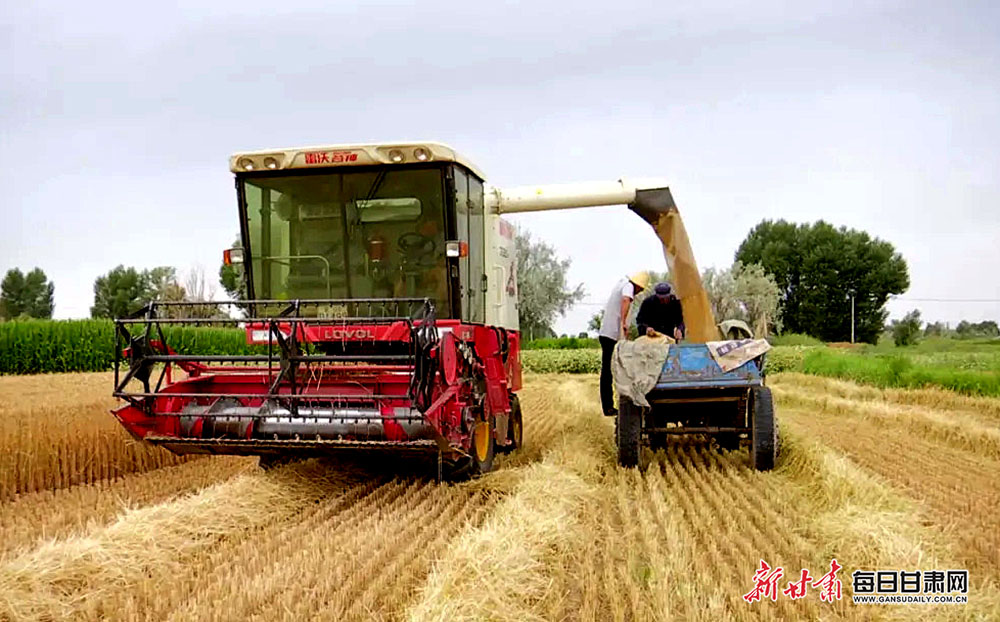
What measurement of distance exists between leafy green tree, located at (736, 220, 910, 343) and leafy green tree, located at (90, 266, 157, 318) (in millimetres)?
38847

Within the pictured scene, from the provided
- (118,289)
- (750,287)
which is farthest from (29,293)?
(750,287)

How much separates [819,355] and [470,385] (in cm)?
1829

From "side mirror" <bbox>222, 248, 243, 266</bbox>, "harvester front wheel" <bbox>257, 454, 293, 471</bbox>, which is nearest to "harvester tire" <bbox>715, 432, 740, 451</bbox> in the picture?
"harvester front wheel" <bbox>257, 454, 293, 471</bbox>

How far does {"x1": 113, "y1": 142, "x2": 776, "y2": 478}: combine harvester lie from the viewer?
19.1 feet

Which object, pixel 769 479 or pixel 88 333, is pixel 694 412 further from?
pixel 88 333

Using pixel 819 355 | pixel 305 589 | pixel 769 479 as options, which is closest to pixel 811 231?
pixel 819 355

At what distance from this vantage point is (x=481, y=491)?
20.5 ft

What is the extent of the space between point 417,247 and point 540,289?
1748 inches

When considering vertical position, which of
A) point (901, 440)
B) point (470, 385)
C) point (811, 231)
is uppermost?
point (811, 231)

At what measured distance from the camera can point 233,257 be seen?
23.9ft

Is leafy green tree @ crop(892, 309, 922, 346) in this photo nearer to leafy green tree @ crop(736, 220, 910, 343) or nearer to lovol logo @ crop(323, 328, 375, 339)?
leafy green tree @ crop(736, 220, 910, 343)

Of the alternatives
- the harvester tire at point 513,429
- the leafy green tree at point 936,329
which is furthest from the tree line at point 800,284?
the harvester tire at point 513,429

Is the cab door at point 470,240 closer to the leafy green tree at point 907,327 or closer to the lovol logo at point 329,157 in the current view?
the lovol logo at point 329,157

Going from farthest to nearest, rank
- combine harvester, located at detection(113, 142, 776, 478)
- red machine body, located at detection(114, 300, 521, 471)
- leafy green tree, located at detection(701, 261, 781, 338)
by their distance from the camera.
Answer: leafy green tree, located at detection(701, 261, 781, 338), combine harvester, located at detection(113, 142, 776, 478), red machine body, located at detection(114, 300, 521, 471)
